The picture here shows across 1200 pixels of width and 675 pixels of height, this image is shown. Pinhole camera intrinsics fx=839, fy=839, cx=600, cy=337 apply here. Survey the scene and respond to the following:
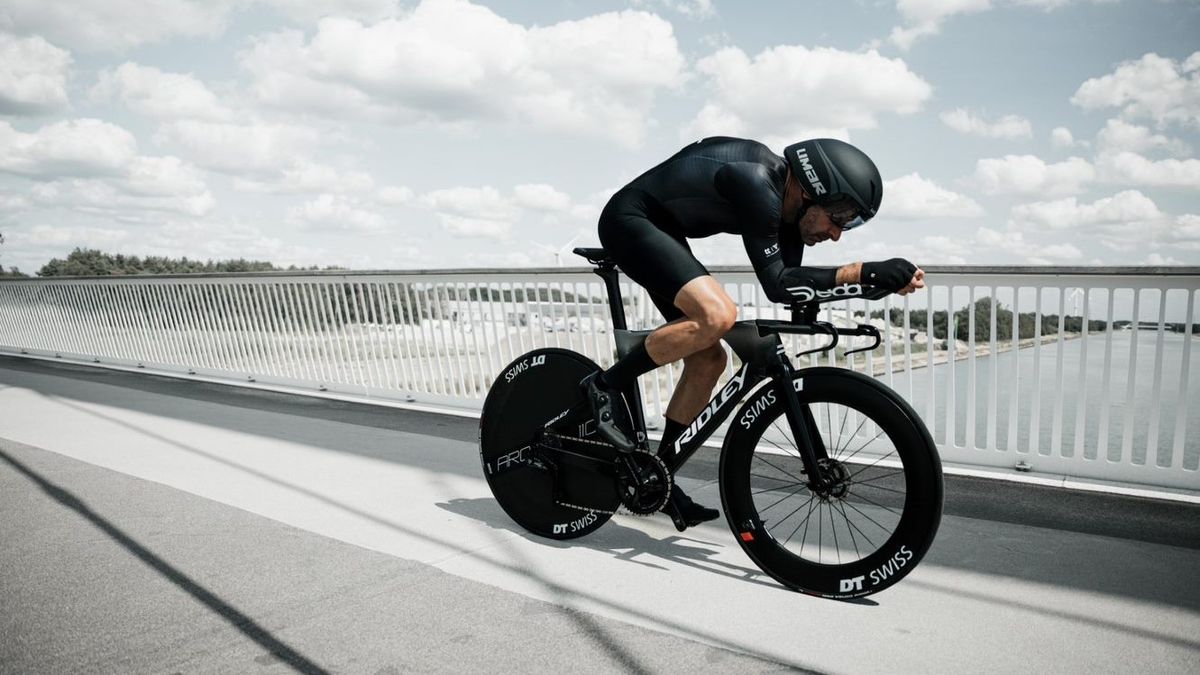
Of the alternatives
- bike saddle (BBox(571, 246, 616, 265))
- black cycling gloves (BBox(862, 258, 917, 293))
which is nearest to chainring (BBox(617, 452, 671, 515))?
bike saddle (BBox(571, 246, 616, 265))

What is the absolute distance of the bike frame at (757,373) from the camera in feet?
9.93

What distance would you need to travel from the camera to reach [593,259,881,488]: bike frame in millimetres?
3027

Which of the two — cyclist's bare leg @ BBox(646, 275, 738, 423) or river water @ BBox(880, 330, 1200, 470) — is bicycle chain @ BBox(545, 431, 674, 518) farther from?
river water @ BBox(880, 330, 1200, 470)

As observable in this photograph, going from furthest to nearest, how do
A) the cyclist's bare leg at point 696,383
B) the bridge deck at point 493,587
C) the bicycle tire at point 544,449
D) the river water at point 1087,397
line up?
1. the river water at point 1087,397
2. the bicycle tire at point 544,449
3. the cyclist's bare leg at point 696,383
4. the bridge deck at point 493,587

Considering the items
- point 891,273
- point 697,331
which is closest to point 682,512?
point 697,331

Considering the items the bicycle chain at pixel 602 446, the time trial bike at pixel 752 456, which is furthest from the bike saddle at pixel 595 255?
the bicycle chain at pixel 602 446

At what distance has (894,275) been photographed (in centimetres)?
275

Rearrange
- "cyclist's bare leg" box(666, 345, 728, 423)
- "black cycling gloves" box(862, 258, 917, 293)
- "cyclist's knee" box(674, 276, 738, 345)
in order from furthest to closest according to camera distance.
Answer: "cyclist's bare leg" box(666, 345, 728, 423), "cyclist's knee" box(674, 276, 738, 345), "black cycling gloves" box(862, 258, 917, 293)

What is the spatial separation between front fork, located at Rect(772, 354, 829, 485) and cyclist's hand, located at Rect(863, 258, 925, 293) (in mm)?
510

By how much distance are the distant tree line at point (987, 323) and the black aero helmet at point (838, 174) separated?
262 cm

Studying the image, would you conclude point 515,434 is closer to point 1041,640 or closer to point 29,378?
point 1041,640

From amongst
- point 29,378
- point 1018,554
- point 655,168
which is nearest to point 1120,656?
point 1018,554

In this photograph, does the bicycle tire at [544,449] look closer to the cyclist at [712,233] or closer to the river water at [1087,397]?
the cyclist at [712,233]

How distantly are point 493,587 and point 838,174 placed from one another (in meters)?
1.97
